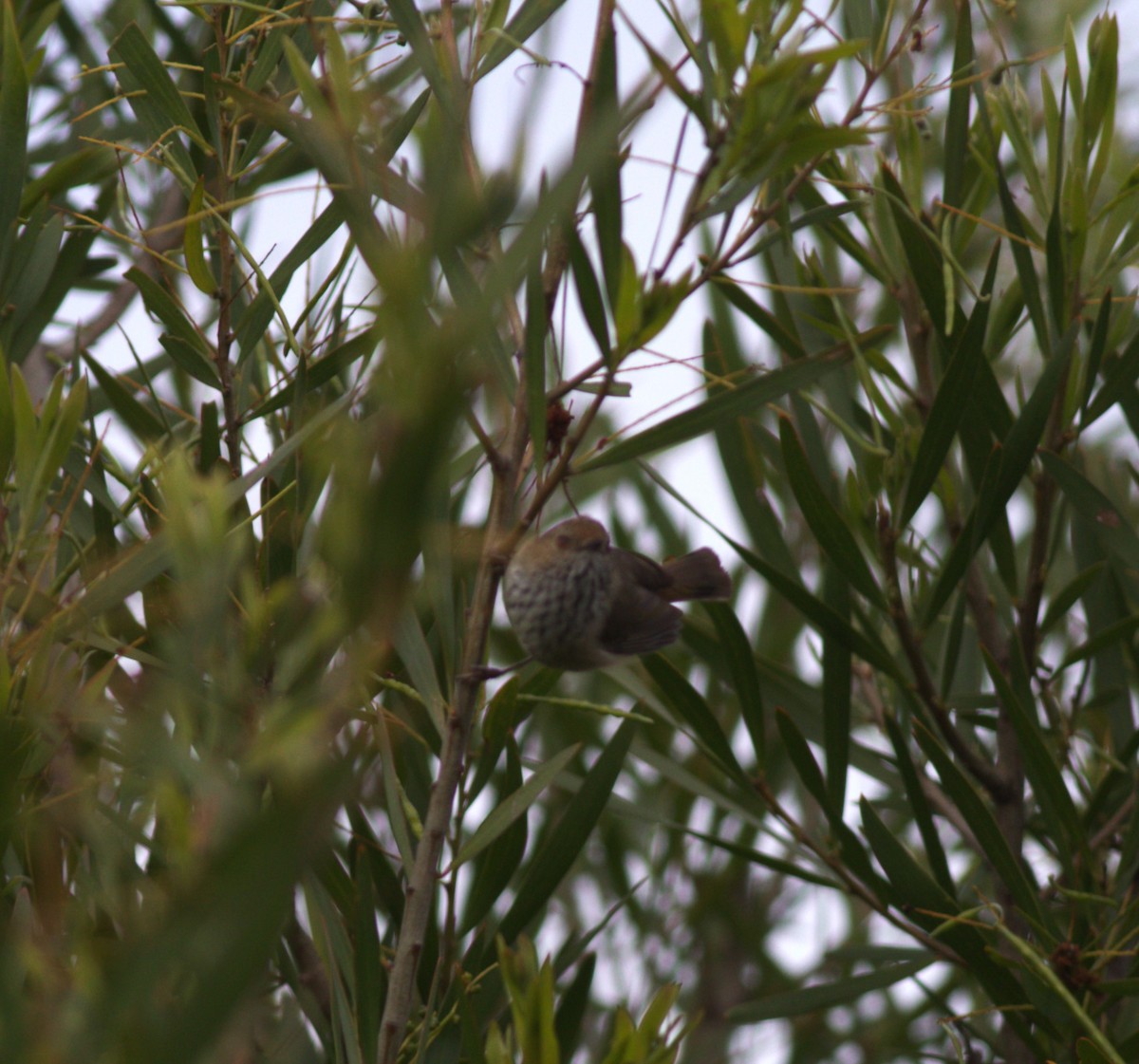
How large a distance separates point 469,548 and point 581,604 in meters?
0.12

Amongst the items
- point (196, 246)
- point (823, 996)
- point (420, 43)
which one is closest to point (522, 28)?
point (420, 43)

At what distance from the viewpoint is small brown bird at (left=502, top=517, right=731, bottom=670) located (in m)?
1.09

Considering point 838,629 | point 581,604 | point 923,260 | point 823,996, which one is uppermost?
point 923,260

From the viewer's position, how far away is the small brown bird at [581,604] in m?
1.09

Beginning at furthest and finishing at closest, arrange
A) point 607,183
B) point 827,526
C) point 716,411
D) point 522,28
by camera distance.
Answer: point 827,526 → point 522,28 → point 716,411 → point 607,183

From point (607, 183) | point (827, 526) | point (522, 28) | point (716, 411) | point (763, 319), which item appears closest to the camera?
point (607, 183)

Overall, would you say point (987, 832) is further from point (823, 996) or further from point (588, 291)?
point (588, 291)

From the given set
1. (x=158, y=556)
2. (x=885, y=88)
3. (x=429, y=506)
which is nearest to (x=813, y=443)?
(x=885, y=88)

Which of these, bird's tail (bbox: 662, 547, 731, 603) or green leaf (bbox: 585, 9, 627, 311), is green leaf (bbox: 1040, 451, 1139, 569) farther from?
green leaf (bbox: 585, 9, 627, 311)

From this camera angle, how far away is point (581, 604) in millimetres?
1112

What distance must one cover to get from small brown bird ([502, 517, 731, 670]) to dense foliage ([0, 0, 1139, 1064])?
0.05 m

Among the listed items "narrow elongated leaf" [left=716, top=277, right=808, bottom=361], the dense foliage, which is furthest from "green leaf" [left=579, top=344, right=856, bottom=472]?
"narrow elongated leaf" [left=716, top=277, right=808, bottom=361]

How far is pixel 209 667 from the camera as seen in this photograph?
710 mm

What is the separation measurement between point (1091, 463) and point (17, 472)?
4.94ft
